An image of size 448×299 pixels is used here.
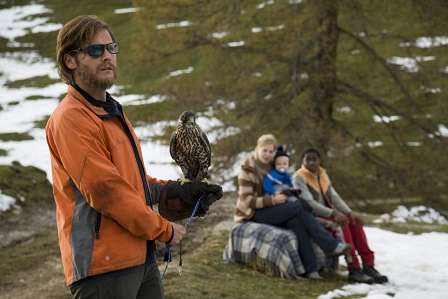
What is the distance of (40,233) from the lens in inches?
385

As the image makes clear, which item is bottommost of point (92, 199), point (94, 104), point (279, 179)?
point (279, 179)

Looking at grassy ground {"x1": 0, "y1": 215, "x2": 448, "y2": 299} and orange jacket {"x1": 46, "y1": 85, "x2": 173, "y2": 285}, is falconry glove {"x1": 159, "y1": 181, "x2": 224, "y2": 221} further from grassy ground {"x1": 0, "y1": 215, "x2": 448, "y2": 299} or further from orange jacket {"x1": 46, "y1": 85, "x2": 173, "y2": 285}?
grassy ground {"x1": 0, "y1": 215, "x2": 448, "y2": 299}

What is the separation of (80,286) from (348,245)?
4757 mm

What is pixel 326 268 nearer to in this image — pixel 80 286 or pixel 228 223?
pixel 228 223

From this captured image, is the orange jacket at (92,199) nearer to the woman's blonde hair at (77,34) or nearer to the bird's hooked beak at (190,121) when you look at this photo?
the woman's blonde hair at (77,34)

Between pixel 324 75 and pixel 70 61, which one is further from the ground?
pixel 70 61

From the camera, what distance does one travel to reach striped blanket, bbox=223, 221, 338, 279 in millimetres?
7086

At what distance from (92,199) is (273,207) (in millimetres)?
4840

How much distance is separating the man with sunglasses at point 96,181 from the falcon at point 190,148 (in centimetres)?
→ 56

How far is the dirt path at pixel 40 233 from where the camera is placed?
6662 millimetres

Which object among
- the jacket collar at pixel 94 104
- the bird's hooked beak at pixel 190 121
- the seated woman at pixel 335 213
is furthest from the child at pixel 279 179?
the jacket collar at pixel 94 104

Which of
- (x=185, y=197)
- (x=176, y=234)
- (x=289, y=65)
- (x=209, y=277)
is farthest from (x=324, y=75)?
(x=176, y=234)

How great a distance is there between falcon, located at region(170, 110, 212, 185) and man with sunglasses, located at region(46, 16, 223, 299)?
22.1 inches

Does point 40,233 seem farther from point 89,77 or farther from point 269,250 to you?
point 89,77
